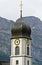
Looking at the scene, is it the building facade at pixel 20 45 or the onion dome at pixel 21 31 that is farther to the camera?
the onion dome at pixel 21 31

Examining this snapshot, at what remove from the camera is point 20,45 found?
74188 mm

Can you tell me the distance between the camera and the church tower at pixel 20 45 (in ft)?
242

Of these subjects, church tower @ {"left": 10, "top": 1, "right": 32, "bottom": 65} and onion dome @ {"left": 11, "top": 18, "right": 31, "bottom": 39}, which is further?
onion dome @ {"left": 11, "top": 18, "right": 31, "bottom": 39}

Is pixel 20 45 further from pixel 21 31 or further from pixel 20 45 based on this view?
pixel 21 31

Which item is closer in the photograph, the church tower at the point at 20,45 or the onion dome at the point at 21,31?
the church tower at the point at 20,45

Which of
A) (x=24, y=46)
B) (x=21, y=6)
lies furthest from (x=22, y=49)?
(x=21, y=6)

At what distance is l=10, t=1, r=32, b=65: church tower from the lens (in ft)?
242

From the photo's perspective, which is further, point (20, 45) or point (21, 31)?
point (21, 31)

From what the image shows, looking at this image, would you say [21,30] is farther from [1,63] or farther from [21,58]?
[1,63]

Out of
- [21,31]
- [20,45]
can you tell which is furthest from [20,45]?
[21,31]

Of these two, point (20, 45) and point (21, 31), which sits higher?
point (21, 31)

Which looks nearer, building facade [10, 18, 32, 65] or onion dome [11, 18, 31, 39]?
building facade [10, 18, 32, 65]

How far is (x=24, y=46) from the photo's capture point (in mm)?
74312

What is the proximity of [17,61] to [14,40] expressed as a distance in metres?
3.41
